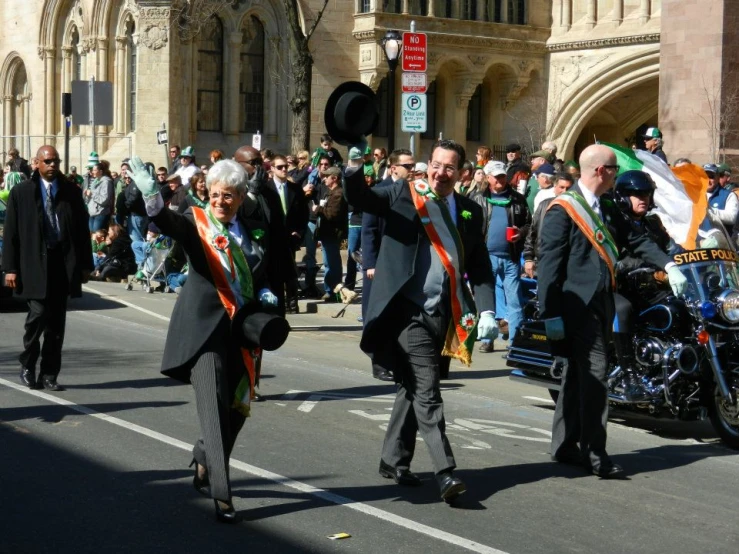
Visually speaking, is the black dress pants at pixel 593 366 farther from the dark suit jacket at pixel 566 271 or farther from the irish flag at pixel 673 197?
the irish flag at pixel 673 197

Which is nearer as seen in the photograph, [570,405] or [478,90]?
[570,405]

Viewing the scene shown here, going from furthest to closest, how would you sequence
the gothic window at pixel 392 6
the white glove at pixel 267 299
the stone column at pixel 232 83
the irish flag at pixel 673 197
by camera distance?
the gothic window at pixel 392 6, the stone column at pixel 232 83, the irish flag at pixel 673 197, the white glove at pixel 267 299

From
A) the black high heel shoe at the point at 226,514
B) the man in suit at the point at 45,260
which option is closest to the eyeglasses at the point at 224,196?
the black high heel shoe at the point at 226,514

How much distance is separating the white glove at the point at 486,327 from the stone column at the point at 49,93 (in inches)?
1279

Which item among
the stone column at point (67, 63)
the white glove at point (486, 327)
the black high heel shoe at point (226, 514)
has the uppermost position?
the stone column at point (67, 63)

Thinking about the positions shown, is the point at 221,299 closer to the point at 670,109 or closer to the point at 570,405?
the point at 570,405

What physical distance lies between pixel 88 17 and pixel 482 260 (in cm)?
2984

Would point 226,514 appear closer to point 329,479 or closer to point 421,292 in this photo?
point 329,479

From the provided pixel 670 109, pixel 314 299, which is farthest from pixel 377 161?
pixel 670 109

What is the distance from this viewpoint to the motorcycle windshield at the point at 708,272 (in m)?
9.08

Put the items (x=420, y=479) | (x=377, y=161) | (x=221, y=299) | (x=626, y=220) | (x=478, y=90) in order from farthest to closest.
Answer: (x=478, y=90)
(x=377, y=161)
(x=626, y=220)
(x=420, y=479)
(x=221, y=299)

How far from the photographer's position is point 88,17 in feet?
116

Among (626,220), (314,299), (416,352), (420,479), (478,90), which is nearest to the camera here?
(416,352)

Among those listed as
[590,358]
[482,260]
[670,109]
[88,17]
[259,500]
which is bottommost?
[259,500]
